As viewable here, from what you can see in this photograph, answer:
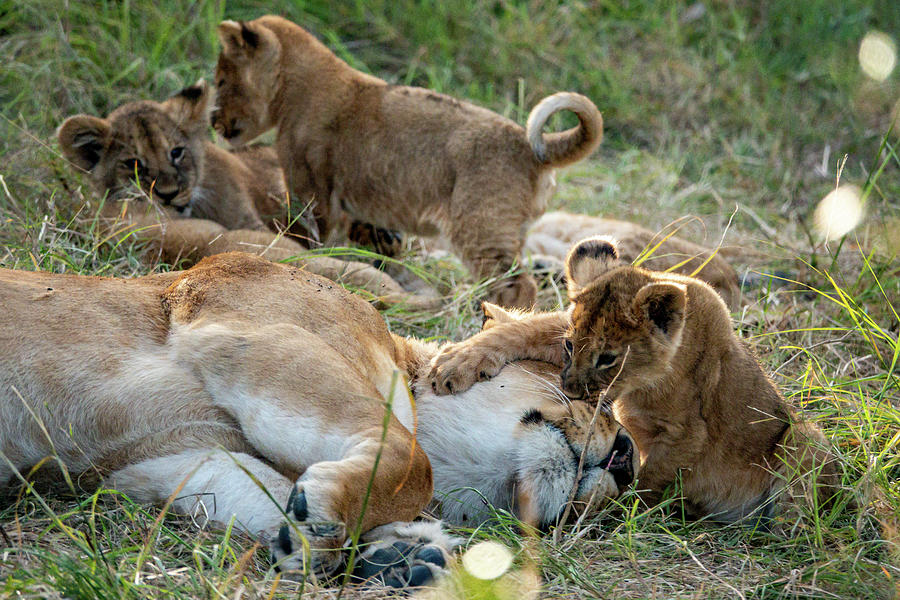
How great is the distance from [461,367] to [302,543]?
100 centimetres

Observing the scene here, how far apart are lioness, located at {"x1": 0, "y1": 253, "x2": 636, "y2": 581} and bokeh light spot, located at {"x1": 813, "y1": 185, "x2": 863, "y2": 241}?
3.20 metres

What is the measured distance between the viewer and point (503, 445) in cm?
287

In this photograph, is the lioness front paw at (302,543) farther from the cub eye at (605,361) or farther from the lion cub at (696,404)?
the cub eye at (605,361)

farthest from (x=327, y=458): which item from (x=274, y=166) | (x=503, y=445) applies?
(x=274, y=166)

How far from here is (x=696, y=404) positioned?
3168 mm

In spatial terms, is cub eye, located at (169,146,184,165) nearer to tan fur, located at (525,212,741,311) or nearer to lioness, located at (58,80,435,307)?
lioness, located at (58,80,435,307)

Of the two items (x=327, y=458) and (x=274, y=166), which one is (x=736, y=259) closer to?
(x=274, y=166)

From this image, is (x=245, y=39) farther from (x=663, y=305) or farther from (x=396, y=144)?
(x=663, y=305)

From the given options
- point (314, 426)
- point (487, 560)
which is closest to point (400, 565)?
point (487, 560)

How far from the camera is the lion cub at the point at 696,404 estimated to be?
9.96 ft

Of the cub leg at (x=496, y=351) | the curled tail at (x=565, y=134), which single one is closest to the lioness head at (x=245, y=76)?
the curled tail at (x=565, y=134)

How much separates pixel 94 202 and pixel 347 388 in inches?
107

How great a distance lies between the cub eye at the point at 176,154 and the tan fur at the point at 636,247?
1.88 metres

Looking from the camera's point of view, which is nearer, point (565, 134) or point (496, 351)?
point (496, 351)
